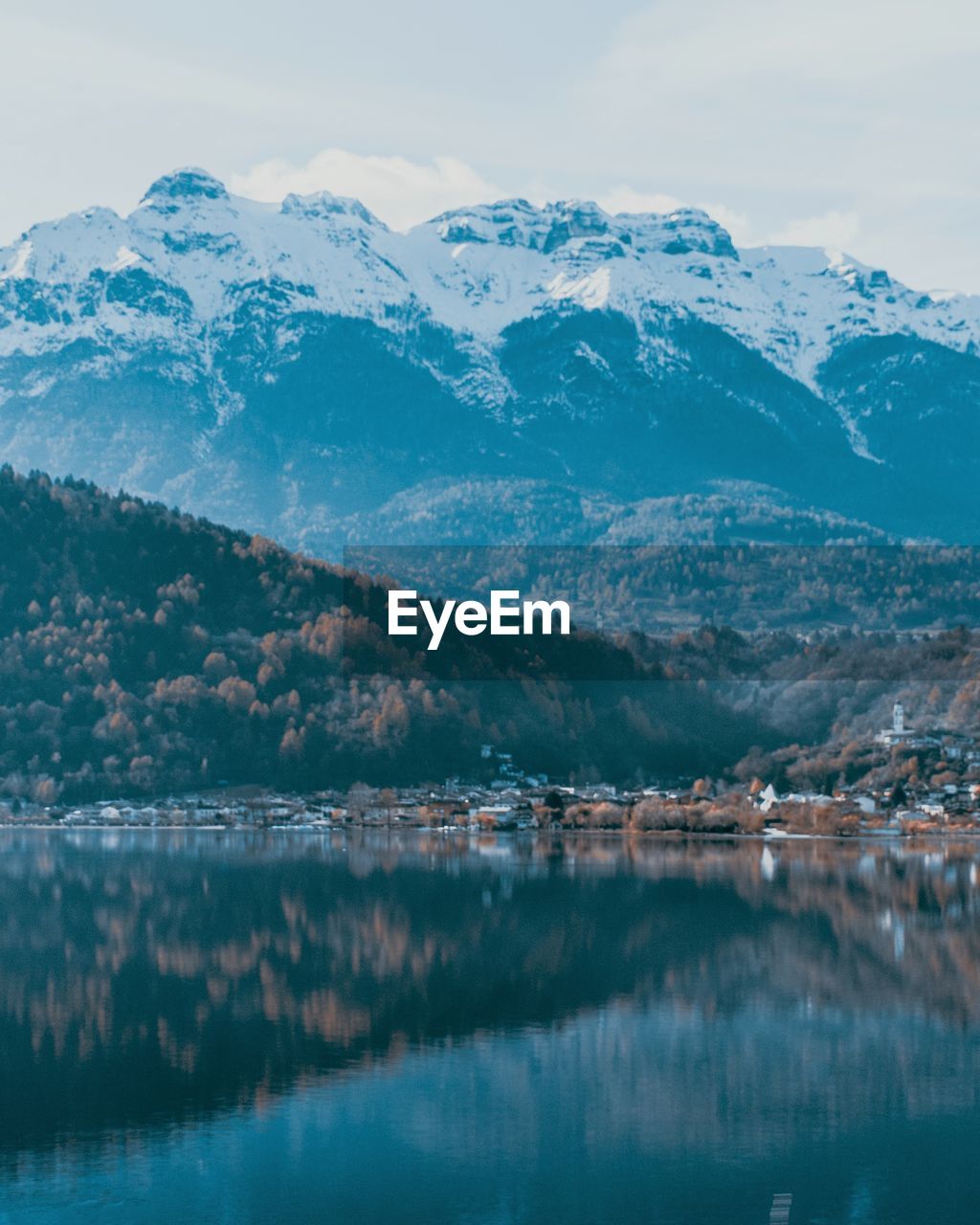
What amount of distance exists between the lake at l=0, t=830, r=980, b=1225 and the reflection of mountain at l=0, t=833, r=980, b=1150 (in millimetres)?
152

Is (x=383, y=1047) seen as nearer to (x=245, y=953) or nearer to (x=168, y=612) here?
(x=245, y=953)

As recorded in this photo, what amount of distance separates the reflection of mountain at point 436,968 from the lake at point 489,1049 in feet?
0.50

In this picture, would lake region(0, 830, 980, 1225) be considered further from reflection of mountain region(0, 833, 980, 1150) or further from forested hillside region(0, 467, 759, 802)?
forested hillside region(0, 467, 759, 802)

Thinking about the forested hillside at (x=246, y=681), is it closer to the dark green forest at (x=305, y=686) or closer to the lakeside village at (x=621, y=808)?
the dark green forest at (x=305, y=686)

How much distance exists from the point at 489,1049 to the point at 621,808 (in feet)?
256

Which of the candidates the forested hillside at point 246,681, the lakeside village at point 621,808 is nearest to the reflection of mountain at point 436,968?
the lakeside village at point 621,808

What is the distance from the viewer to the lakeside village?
12119 cm

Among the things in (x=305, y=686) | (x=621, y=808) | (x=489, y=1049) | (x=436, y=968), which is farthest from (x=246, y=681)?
(x=489, y=1049)

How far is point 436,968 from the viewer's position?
6266 cm

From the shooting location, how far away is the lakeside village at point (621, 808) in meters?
121

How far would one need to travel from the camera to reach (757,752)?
147000 millimetres

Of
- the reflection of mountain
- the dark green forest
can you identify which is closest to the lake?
the reflection of mountain

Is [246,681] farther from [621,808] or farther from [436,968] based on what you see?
[436,968]

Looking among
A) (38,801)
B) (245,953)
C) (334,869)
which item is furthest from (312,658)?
(245,953)
